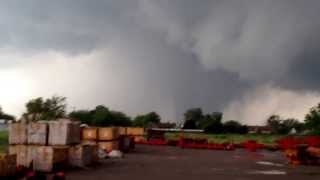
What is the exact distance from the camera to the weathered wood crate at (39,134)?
3047 centimetres

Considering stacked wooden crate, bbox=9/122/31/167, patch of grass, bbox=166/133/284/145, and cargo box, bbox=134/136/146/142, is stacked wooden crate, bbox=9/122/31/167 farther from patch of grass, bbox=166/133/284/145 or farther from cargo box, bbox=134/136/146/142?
patch of grass, bbox=166/133/284/145

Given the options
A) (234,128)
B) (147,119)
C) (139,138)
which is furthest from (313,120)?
(147,119)

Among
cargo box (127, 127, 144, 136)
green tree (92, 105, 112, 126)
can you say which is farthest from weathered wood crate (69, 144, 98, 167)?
green tree (92, 105, 112, 126)

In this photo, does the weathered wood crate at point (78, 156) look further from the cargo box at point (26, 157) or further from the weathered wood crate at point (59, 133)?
the cargo box at point (26, 157)

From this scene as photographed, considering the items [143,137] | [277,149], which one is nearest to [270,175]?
[277,149]

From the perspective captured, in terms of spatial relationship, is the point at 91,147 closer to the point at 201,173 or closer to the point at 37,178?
the point at 201,173

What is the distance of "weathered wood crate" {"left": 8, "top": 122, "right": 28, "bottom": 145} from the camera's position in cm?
3071

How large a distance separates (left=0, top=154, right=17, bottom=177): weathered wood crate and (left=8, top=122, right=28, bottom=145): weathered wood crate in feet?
24.8

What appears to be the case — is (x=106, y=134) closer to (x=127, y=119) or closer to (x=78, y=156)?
(x=78, y=156)

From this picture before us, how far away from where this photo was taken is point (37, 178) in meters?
20.6

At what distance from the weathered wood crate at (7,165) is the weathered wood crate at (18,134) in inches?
298

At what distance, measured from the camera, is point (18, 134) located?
30812mm

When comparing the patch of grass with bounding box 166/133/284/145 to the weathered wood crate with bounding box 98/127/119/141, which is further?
the patch of grass with bounding box 166/133/284/145

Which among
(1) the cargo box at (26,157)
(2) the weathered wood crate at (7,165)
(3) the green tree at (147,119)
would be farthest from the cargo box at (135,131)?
(3) the green tree at (147,119)
